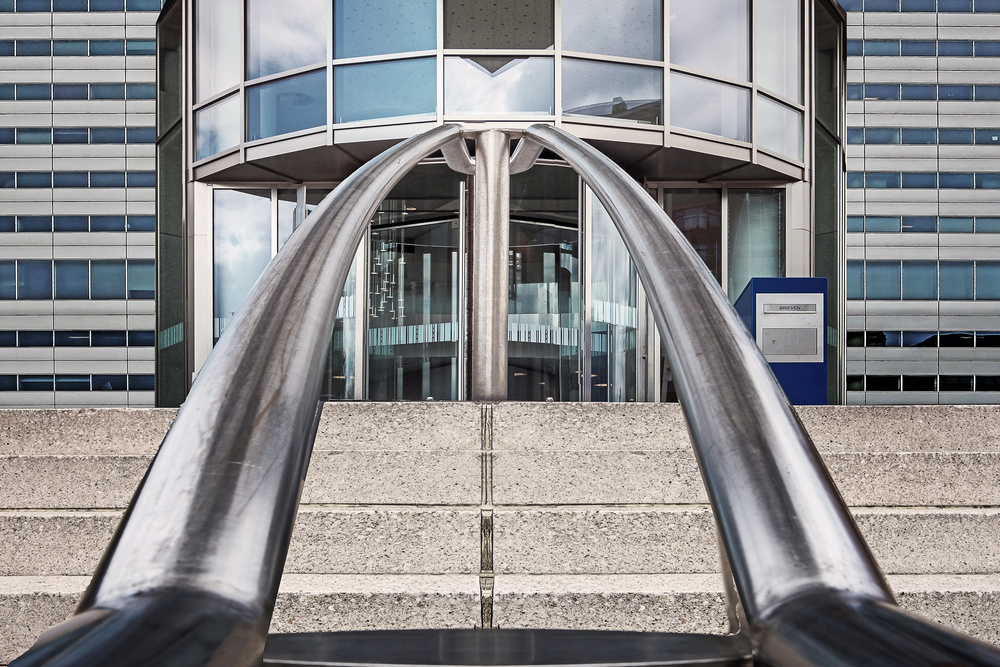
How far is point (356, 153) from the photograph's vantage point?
969cm

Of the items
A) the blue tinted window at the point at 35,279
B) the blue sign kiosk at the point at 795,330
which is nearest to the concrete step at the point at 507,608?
the blue sign kiosk at the point at 795,330

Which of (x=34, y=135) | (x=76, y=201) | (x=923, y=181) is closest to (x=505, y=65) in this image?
(x=76, y=201)

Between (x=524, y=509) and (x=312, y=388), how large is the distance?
1.88m

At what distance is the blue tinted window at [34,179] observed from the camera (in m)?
55.0

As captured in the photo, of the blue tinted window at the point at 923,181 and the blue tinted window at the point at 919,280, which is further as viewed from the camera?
the blue tinted window at the point at 923,181

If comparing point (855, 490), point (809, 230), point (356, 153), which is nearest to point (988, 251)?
point (809, 230)

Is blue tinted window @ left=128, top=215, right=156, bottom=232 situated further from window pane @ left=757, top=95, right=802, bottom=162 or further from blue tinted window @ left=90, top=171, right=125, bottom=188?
window pane @ left=757, top=95, right=802, bottom=162

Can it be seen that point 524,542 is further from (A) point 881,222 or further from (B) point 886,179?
(B) point 886,179

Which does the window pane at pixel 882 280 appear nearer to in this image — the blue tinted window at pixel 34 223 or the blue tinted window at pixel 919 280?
the blue tinted window at pixel 919 280

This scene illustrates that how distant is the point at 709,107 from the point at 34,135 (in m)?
58.6

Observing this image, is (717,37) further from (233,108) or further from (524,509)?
(524,509)

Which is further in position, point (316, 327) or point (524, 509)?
point (524, 509)

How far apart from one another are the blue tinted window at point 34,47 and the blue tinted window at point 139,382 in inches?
942

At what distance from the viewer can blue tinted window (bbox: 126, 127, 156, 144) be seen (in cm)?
5547
